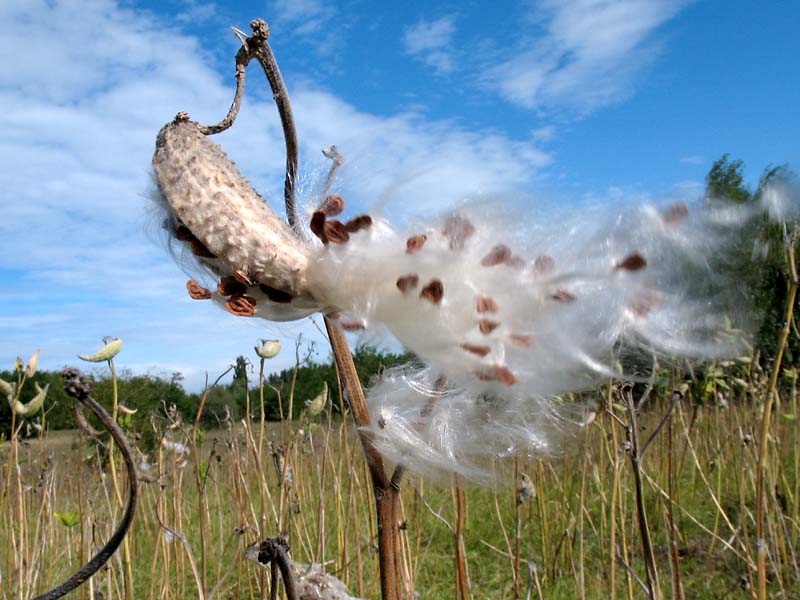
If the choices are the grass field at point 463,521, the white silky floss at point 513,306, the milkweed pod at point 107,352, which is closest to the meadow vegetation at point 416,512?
the grass field at point 463,521

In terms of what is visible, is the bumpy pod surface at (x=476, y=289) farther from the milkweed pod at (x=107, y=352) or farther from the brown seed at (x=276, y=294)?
the milkweed pod at (x=107, y=352)

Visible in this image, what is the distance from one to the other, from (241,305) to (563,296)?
0.74 feet

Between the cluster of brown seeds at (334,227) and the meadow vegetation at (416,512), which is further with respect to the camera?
the meadow vegetation at (416,512)

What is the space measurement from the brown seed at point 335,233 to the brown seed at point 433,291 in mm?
68

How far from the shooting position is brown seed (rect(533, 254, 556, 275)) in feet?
1.49

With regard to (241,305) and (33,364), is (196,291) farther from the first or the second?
(33,364)

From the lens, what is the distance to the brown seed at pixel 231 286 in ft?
1.40

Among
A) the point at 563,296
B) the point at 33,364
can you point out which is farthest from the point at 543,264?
the point at 33,364

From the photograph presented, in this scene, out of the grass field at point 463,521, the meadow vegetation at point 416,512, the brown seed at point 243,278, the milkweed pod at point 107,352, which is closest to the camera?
the brown seed at point 243,278

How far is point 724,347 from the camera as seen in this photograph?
0.52 m

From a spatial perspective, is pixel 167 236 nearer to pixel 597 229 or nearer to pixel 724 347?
pixel 597 229

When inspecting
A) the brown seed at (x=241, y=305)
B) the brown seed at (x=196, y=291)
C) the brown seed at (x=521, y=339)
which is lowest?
the brown seed at (x=521, y=339)

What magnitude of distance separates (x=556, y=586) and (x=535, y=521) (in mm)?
587

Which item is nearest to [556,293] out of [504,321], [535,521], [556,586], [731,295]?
[504,321]
